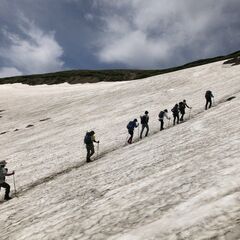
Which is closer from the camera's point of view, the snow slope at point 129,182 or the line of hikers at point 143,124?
the snow slope at point 129,182

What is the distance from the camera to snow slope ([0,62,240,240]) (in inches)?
542

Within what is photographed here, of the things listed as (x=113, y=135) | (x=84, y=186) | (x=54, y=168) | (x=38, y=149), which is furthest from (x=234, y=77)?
(x=84, y=186)

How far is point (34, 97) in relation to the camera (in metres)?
85.1

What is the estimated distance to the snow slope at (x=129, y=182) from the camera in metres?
13.8

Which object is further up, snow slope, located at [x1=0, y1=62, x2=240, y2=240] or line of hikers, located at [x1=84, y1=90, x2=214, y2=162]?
line of hikers, located at [x1=84, y1=90, x2=214, y2=162]

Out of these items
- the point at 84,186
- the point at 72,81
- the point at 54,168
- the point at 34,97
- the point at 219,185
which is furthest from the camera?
the point at 72,81

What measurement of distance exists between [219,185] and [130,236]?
4132 mm

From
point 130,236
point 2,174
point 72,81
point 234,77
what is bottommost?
point 130,236

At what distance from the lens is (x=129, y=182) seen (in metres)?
19.7

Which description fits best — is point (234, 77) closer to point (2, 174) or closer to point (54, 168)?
point (54, 168)

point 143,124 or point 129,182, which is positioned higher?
point 143,124

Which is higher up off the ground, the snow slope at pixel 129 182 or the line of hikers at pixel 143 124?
the line of hikers at pixel 143 124

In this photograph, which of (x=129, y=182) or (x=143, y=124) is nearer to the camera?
(x=129, y=182)

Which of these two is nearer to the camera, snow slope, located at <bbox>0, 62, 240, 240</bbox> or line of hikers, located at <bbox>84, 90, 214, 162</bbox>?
snow slope, located at <bbox>0, 62, 240, 240</bbox>
